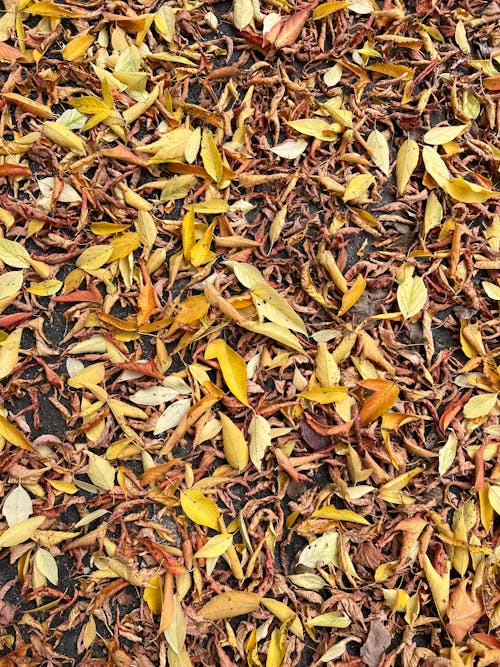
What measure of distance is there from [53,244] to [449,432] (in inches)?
31.7

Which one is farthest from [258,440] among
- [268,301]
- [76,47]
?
[76,47]

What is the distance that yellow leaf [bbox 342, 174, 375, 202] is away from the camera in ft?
4.08

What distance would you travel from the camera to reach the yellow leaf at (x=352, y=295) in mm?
1195

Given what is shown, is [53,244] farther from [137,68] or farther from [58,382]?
[137,68]

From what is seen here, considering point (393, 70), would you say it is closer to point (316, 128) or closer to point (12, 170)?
point (316, 128)

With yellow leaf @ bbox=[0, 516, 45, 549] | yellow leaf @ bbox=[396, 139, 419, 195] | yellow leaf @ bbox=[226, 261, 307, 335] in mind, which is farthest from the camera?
yellow leaf @ bbox=[396, 139, 419, 195]

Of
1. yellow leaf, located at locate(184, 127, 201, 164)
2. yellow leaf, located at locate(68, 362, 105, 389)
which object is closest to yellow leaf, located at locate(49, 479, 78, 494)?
yellow leaf, located at locate(68, 362, 105, 389)

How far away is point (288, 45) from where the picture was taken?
129 cm

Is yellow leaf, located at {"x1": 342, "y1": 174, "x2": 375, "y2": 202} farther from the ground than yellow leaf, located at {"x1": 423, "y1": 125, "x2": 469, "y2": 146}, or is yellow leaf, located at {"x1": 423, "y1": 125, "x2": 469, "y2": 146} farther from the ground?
yellow leaf, located at {"x1": 423, "y1": 125, "x2": 469, "y2": 146}

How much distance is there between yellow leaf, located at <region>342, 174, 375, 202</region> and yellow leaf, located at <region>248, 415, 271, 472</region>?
0.46 metres

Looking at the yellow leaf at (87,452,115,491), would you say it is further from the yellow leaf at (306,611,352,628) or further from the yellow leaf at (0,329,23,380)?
the yellow leaf at (306,611,352,628)

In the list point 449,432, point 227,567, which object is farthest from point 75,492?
point 449,432

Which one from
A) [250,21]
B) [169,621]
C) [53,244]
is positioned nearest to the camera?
[169,621]

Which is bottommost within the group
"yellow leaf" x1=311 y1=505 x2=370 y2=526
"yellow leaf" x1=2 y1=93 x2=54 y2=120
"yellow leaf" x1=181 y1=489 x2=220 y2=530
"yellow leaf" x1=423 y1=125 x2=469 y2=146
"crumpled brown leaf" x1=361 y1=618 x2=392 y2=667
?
"crumpled brown leaf" x1=361 y1=618 x2=392 y2=667
